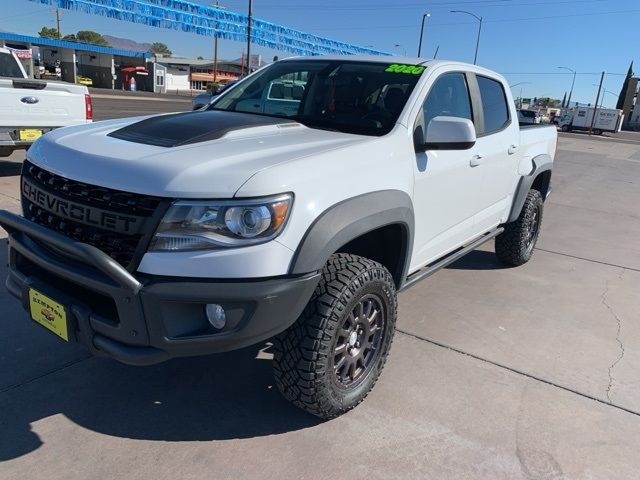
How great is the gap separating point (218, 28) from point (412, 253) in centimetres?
3626

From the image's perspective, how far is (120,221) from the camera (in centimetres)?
218

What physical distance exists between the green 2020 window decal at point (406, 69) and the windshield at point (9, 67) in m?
7.27

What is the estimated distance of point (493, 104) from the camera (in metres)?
4.34

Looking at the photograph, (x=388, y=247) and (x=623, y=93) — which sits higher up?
(x=623, y=93)

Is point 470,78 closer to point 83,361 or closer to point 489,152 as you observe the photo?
point 489,152

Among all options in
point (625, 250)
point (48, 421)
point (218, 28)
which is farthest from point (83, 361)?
point (218, 28)

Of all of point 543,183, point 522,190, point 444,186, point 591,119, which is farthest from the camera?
point 591,119

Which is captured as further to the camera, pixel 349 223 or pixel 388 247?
pixel 388 247

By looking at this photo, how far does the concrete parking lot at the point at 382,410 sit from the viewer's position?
246cm

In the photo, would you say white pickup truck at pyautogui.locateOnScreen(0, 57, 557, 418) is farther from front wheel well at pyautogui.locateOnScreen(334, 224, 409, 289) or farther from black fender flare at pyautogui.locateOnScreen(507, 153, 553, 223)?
black fender flare at pyautogui.locateOnScreen(507, 153, 553, 223)

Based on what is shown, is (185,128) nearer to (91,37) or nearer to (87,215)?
(87,215)

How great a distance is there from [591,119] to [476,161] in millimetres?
52505

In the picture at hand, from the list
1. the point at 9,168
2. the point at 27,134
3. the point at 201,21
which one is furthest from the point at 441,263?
the point at 201,21

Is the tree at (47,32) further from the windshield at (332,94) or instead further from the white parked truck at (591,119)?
the windshield at (332,94)
